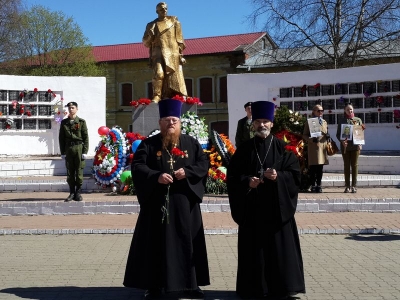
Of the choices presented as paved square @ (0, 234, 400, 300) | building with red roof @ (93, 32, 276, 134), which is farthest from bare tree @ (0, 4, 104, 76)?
paved square @ (0, 234, 400, 300)

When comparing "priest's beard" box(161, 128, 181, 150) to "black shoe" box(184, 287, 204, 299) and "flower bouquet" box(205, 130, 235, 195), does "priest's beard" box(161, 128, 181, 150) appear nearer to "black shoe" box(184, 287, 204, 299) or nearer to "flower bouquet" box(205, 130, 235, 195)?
"black shoe" box(184, 287, 204, 299)

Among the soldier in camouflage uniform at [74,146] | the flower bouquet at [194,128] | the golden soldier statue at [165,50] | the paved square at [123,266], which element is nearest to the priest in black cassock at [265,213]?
the paved square at [123,266]

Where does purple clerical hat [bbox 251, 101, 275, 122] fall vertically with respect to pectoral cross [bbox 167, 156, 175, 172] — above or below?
above

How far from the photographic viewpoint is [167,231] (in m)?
5.86

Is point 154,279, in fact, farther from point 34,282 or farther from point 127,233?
point 127,233

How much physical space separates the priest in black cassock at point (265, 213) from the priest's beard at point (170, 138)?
56cm

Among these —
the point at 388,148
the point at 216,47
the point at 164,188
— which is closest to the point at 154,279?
the point at 164,188

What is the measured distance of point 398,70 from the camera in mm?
17281

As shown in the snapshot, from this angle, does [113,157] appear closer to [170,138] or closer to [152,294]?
[170,138]

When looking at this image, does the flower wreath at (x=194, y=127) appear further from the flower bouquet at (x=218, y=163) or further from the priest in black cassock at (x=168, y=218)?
the priest in black cassock at (x=168, y=218)

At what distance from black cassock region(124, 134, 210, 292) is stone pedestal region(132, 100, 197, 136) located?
30.4 ft

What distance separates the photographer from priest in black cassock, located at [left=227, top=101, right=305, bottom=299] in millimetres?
5809

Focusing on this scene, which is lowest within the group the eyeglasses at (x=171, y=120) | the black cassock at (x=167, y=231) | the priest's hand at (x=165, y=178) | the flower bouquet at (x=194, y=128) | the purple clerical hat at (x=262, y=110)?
the black cassock at (x=167, y=231)

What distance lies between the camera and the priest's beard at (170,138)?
6.03 m
